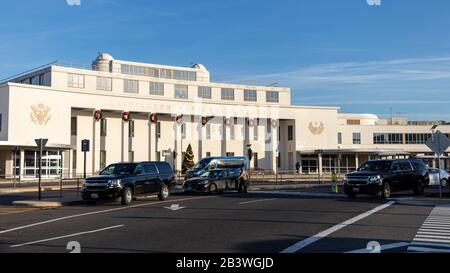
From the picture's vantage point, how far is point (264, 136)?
7488 cm

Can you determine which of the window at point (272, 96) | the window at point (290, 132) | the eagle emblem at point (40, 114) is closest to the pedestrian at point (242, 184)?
the eagle emblem at point (40, 114)

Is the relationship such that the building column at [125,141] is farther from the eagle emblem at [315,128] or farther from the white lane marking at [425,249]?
the white lane marking at [425,249]

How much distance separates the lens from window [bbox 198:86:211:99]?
7306 cm

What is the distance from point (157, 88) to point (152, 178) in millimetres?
47804

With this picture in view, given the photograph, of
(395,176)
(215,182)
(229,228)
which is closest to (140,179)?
(215,182)

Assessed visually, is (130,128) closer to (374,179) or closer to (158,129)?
(158,129)

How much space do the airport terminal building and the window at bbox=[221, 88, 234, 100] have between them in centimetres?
15

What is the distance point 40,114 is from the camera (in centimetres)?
5553

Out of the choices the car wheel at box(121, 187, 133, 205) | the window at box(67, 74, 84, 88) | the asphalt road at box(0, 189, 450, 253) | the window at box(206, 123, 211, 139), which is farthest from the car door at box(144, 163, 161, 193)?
the window at box(206, 123, 211, 139)

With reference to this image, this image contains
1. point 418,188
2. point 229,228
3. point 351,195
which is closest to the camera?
point 229,228
